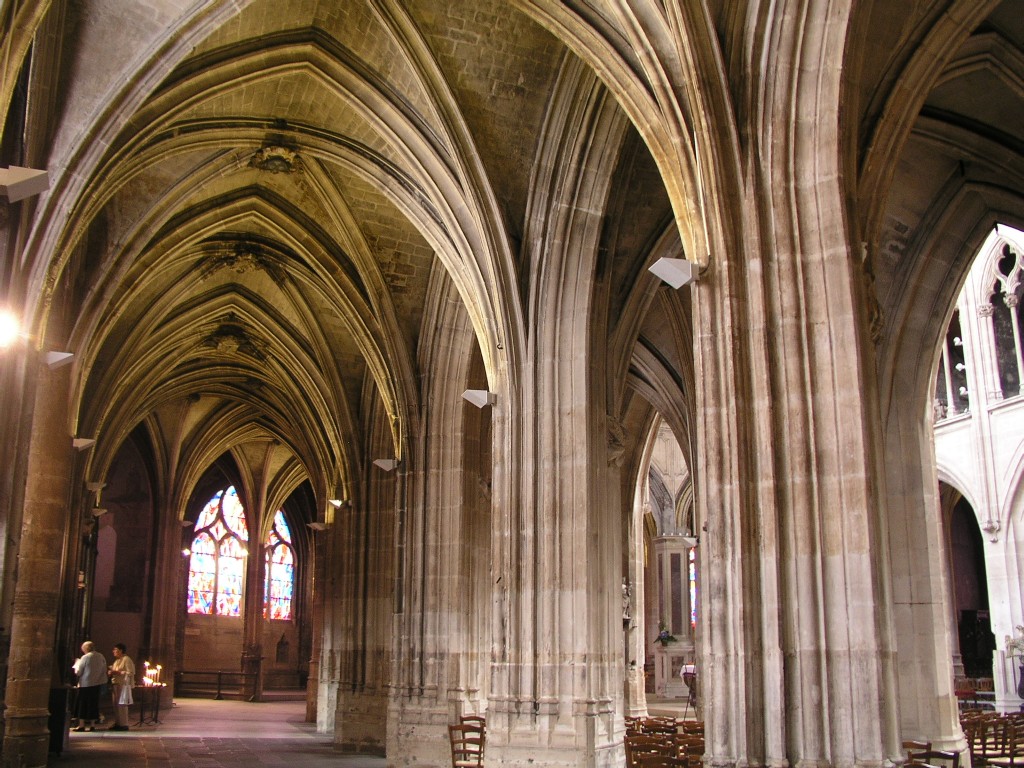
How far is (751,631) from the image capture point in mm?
7828

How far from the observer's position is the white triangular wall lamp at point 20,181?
27.2ft

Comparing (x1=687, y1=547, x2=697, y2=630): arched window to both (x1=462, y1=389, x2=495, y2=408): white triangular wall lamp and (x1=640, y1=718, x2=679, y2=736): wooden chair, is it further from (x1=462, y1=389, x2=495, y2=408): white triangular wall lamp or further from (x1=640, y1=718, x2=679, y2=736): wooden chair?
(x1=462, y1=389, x2=495, y2=408): white triangular wall lamp

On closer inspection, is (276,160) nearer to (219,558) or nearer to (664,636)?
(664,636)

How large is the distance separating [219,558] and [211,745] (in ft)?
63.2

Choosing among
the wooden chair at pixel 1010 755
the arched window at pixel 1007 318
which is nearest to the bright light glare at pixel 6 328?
the wooden chair at pixel 1010 755

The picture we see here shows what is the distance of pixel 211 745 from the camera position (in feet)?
56.6

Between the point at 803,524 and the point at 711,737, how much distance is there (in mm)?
1641

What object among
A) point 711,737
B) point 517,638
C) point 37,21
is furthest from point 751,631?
point 37,21

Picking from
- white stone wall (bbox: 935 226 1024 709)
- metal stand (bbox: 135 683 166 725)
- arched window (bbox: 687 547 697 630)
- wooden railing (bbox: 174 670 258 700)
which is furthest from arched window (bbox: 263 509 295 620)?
white stone wall (bbox: 935 226 1024 709)

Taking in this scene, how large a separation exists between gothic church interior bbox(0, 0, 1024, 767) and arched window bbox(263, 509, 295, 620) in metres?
14.9

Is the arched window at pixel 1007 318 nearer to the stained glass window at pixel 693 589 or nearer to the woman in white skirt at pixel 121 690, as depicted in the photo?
the stained glass window at pixel 693 589

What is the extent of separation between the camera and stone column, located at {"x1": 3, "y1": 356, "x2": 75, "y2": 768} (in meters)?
13.1

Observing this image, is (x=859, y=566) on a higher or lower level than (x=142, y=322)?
lower

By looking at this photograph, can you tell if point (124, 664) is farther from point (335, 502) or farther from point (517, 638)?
point (517, 638)
